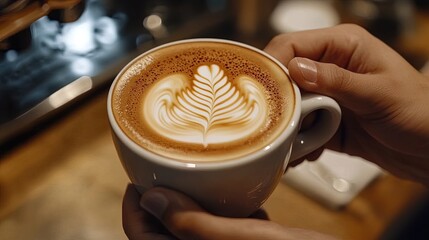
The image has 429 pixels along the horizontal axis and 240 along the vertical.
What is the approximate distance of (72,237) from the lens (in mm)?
762

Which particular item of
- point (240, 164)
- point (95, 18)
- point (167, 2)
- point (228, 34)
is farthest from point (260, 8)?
point (240, 164)

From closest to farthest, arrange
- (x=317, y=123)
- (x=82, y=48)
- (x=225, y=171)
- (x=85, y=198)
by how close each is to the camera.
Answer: (x=225, y=171)
(x=317, y=123)
(x=85, y=198)
(x=82, y=48)

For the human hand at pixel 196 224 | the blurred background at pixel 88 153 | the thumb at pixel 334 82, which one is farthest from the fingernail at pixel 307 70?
the blurred background at pixel 88 153

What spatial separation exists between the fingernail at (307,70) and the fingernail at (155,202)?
200mm

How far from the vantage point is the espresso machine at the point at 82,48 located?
83cm

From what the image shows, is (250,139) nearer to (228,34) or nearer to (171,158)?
(171,158)

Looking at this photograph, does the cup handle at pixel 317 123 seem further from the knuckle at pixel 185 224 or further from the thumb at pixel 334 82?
the knuckle at pixel 185 224

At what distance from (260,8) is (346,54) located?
46 centimetres

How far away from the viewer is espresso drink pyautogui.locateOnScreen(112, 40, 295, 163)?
495 millimetres

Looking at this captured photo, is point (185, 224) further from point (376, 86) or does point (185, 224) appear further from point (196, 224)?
point (376, 86)

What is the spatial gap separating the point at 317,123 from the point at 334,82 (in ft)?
0.17

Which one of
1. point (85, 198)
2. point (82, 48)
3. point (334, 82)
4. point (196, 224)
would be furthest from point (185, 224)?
point (82, 48)

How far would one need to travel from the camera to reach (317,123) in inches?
23.0

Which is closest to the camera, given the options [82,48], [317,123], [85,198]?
[317,123]
